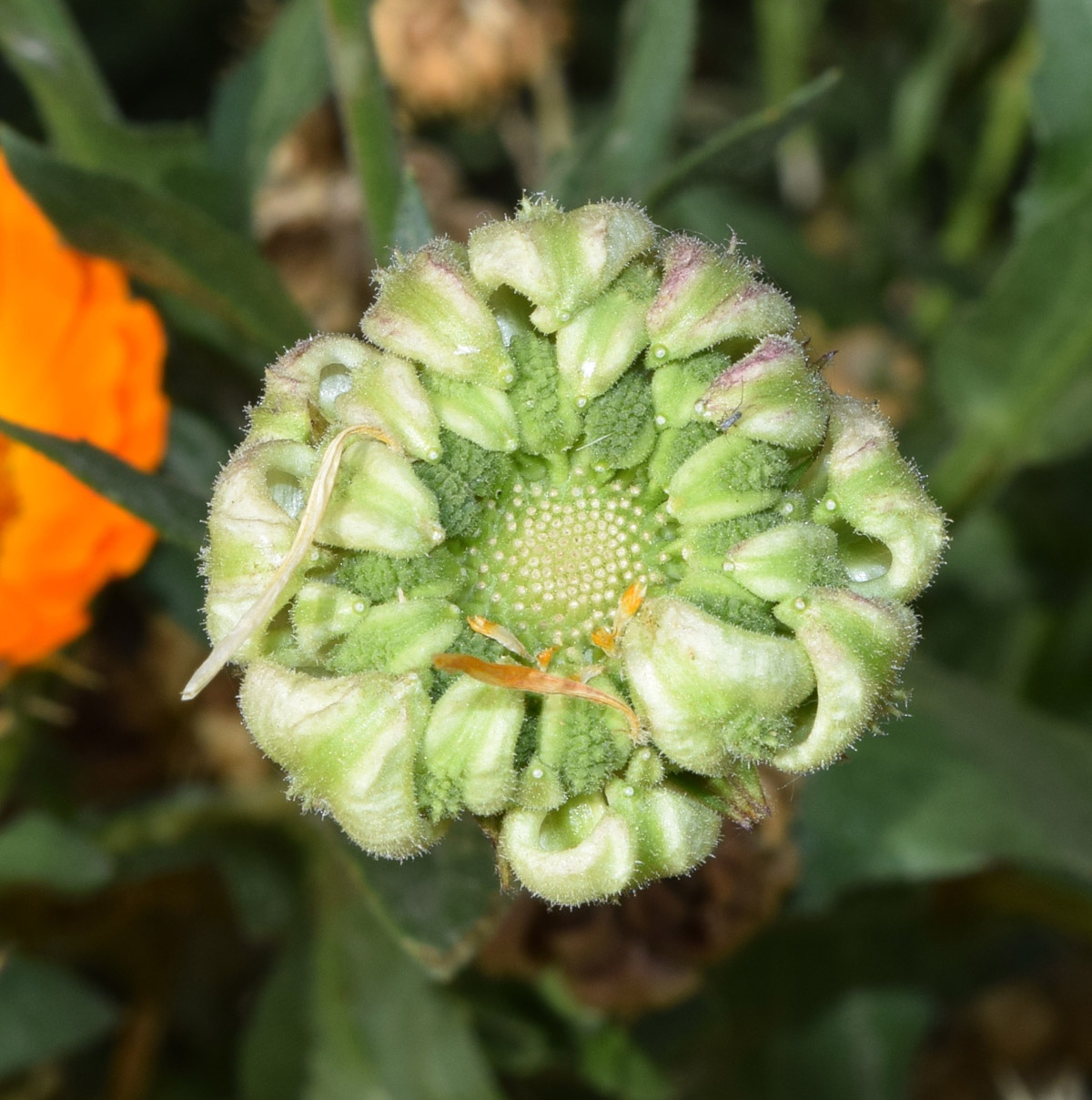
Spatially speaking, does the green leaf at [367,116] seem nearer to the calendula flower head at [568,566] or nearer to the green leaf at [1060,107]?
the calendula flower head at [568,566]

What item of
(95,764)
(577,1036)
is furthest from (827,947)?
(95,764)

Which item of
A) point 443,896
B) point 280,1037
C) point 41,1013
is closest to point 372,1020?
point 280,1037

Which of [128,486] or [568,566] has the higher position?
[568,566]

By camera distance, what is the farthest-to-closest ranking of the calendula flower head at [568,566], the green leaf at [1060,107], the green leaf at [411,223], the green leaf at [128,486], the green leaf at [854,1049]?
1. the green leaf at [854,1049]
2. the green leaf at [1060,107]
3. the green leaf at [411,223]
4. the green leaf at [128,486]
5. the calendula flower head at [568,566]

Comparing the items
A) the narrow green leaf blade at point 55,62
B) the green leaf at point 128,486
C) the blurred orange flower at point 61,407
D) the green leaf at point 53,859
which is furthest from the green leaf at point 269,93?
the green leaf at point 53,859

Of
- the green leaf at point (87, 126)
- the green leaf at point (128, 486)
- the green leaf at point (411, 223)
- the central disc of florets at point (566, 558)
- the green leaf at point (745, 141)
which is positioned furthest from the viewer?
the green leaf at point (87, 126)

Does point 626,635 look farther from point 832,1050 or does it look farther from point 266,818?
point 832,1050

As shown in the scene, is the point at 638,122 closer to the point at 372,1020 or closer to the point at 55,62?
the point at 55,62
